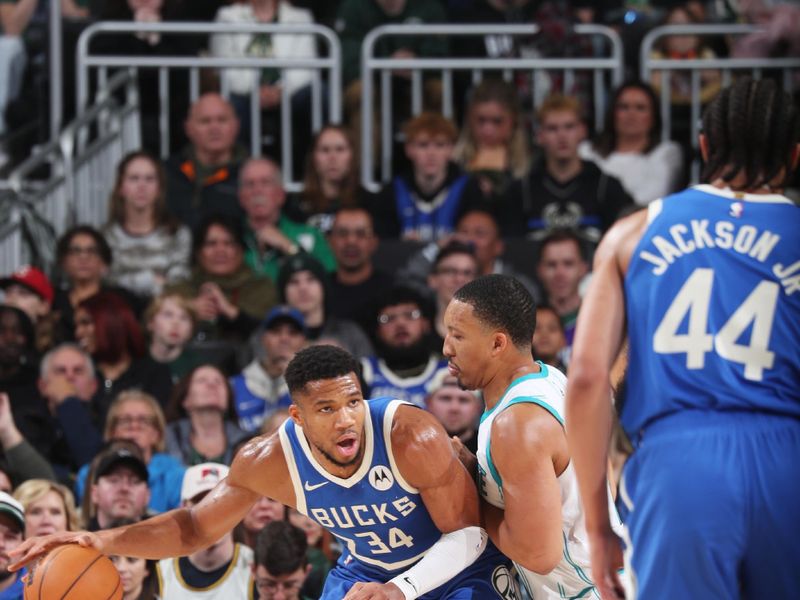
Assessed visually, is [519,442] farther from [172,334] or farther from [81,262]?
[81,262]

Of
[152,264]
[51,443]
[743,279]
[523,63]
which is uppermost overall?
[523,63]

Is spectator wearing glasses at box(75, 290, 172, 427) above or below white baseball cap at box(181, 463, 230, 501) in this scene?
above

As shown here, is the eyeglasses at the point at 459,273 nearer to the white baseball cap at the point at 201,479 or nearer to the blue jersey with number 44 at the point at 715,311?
the white baseball cap at the point at 201,479

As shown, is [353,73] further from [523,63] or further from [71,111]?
[71,111]

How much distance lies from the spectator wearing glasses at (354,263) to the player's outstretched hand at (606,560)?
584cm

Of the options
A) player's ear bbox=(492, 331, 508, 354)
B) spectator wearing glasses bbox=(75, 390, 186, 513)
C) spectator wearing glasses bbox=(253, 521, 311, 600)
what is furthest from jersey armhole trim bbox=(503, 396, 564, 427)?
spectator wearing glasses bbox=(75, 390, 186, 513)

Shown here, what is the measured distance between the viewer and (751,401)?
3408mm

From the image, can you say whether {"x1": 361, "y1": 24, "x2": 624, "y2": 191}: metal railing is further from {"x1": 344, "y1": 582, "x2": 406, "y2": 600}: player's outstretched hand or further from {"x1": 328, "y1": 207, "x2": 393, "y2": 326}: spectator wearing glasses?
{"x1": 344, "y1": 582, "x2": 406, "y2": 600}: player's outstretched hand

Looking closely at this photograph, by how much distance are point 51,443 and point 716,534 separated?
563 centimetres

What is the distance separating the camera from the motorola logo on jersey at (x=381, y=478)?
4.72 meters

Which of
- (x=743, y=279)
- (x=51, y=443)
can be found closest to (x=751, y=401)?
(x=743, y=279)

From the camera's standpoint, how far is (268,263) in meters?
9.73

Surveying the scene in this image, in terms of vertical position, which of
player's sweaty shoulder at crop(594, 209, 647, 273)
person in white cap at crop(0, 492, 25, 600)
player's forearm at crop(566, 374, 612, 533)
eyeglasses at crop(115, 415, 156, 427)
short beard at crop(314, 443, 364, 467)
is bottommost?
person in white cap at crop(0, 492, 25, 600)

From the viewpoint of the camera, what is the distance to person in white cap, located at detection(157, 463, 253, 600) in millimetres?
7004
